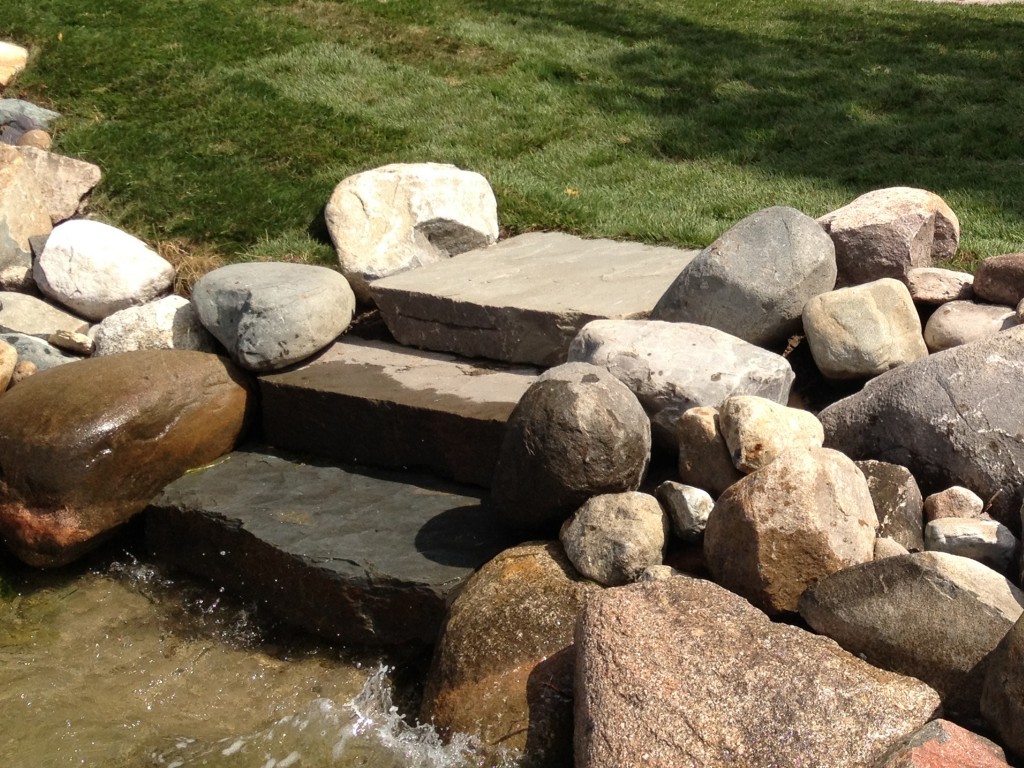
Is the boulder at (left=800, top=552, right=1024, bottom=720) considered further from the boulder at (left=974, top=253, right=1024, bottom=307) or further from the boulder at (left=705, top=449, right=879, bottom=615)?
the boulder at (left=974, top=253, right=1024, bottom=307)

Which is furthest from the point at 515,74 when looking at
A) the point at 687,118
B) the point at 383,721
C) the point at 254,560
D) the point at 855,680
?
the point at 855,680

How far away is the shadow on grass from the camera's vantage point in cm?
689

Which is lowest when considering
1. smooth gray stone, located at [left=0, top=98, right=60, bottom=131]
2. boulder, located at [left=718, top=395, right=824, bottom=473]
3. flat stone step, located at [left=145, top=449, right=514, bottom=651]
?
flat stone step, located at [left=145, top=449, right=514, bottom=651]

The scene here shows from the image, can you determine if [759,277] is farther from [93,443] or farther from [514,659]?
[93,443]

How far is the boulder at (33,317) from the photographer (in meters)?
5.89

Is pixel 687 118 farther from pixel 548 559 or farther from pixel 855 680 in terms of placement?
pixel 855 680

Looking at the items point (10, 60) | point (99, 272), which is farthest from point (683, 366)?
point (10, 60)

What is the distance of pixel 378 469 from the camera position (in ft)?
15.9

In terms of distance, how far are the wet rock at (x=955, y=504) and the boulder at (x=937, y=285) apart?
114 cm

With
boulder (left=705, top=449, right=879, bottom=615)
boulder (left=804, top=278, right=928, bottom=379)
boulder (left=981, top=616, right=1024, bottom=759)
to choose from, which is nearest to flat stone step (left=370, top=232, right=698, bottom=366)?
boulder (left=804, top=278, right=928, bottom=379)

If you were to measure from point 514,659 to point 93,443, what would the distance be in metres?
2.10

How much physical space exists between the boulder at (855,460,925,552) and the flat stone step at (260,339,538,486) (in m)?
1.36

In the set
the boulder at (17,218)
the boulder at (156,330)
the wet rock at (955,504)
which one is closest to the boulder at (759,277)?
the wet rock at (955,504)

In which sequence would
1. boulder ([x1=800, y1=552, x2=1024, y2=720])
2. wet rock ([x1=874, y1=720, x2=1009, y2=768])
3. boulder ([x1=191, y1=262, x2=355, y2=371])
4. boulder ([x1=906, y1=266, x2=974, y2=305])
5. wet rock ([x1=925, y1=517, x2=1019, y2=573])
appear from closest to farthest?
wet rock ([x1=874, y1=720, x2=1009, y2=768]) < boulder ([x1=800, y1=552, x2=1024, y2=720]) < wet rock ([x1=925, y1=517, x2=1019, y2=573]) < boulder ([x1=906, y1=266, x2=974, y2=305]) < boulder ([x1=191, y1=262, x2=355, y2=371])
